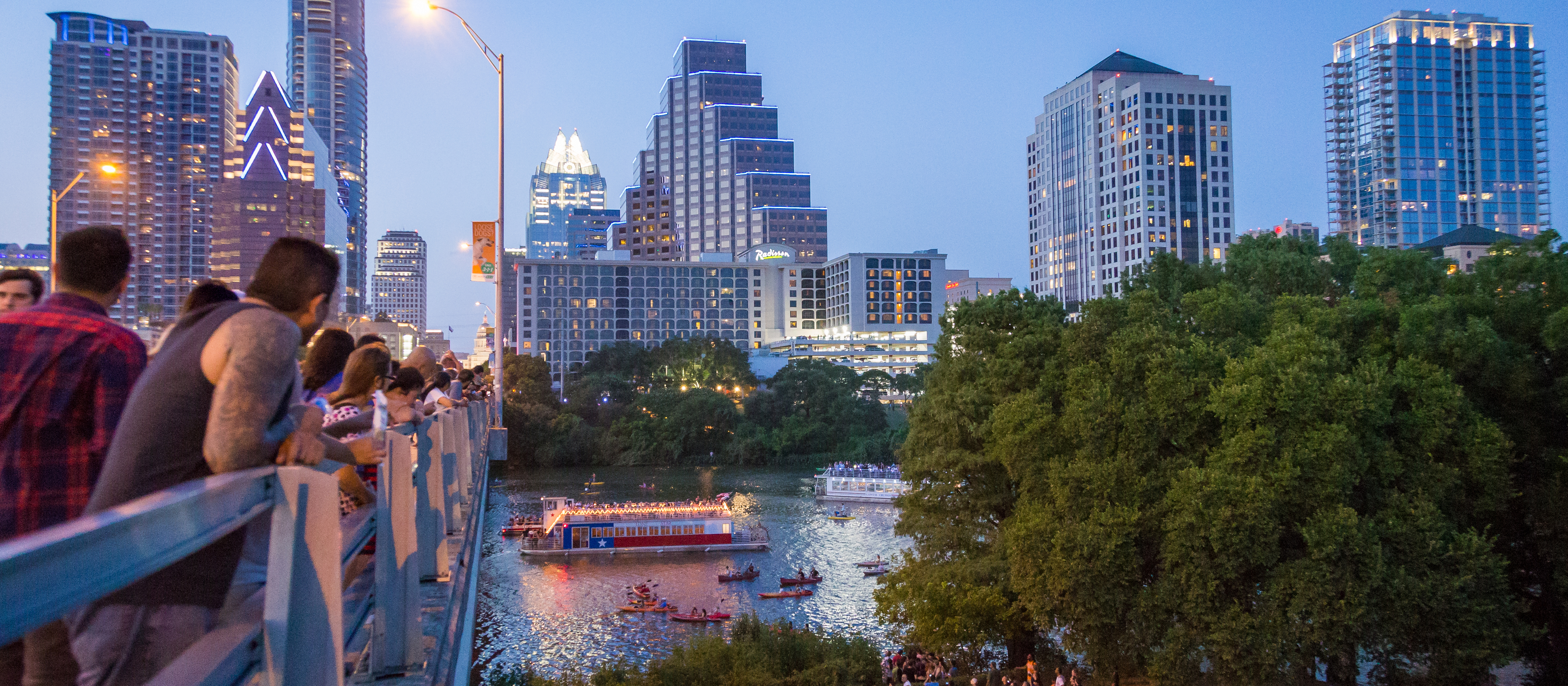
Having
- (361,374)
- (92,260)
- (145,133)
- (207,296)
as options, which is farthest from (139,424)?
(145,133)

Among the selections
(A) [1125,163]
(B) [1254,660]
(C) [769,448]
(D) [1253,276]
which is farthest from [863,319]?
(B) [1254,660]

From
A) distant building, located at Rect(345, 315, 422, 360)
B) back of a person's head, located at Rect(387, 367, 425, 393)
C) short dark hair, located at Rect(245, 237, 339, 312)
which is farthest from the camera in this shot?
distant building, located at Rect(345, 315, 422, 360)

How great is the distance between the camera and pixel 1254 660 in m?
16.4

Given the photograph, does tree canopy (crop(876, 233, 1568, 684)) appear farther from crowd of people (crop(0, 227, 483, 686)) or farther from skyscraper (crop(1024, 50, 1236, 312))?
skyscraper (crop(1024, 50, 1236, 312))

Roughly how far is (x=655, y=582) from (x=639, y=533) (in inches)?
233

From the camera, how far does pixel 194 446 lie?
6.93 feet

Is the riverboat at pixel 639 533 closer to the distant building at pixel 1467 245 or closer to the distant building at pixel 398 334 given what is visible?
the distant building at pixel 398 334

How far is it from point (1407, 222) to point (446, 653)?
139m

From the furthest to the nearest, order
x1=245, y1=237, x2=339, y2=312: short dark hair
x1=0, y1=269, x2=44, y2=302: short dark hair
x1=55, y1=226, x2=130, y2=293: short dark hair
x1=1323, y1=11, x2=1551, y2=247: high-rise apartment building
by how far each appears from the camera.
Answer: x1=1323, y1=11, x2=1551, y2=247: high-rise apartment building, x1=0, y1=269, x2=44, y2=302: short dark hair, x1=245, y1=237, x2=339, y2=312: short dark hair, x1=55, y1=226, x2=130, y2=293: short dark hair

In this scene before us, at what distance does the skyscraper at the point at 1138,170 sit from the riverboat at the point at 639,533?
63.3m

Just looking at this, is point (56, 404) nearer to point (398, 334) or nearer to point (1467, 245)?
point (398, 334)

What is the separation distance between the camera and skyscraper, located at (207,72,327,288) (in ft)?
381

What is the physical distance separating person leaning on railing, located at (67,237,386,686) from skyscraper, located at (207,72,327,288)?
112 m

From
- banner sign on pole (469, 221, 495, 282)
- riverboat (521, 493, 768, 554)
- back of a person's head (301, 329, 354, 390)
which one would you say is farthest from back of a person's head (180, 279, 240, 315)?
riverboat (521, 493, 768, 554)
